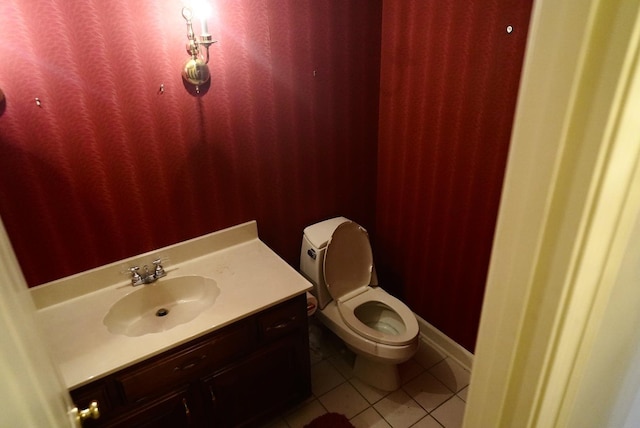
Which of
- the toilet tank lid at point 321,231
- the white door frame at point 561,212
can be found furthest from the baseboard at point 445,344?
the white door frame at point 561,212

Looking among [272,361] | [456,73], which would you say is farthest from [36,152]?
[456,73]

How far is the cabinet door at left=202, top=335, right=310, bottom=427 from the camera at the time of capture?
5.24 ft

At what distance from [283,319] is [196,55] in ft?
3.72

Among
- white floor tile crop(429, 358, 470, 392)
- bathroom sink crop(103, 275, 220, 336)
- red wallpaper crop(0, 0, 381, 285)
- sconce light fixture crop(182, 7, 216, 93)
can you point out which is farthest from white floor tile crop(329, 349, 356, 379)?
sconce light fixture crop(182, 7, 216, 93)

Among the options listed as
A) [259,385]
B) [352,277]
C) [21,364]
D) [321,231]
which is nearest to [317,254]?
[321,231]

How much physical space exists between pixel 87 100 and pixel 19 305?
111 cm

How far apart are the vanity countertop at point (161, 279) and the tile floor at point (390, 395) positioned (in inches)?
29.4

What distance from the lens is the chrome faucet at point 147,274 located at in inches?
66.6

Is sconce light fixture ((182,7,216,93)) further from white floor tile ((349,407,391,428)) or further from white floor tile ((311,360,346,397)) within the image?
white floor tile ((349,407,391,428))

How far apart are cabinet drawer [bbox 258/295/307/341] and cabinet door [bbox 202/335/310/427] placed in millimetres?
63

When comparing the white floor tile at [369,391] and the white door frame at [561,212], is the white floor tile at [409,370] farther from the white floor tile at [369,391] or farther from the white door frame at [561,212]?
the white door frame at [561,212]

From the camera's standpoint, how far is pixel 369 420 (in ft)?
6.29

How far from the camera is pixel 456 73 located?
1759mm

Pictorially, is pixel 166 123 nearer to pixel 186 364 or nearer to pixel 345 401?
pixel 186 364
